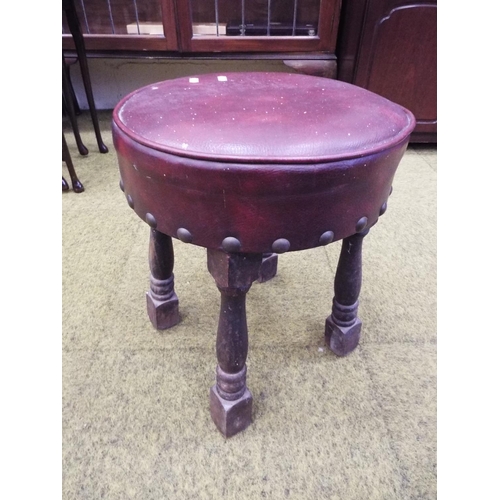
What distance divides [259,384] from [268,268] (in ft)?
1.11

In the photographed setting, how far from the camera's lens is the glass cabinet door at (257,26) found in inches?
59.3

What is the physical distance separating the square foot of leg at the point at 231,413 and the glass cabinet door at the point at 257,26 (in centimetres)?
130

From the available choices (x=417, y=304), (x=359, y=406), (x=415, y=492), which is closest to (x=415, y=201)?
(x=417, y=304)

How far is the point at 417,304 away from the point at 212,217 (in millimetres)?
673

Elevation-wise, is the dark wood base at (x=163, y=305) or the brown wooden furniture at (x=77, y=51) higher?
the brown wooden furniture at (x=77, y=51)

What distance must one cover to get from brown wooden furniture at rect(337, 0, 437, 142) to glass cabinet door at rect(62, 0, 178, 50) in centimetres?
64

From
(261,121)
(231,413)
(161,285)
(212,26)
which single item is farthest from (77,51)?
(231,413)

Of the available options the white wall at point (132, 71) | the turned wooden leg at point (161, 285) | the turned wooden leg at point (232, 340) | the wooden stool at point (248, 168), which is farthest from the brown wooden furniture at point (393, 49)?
the turned wooden leg at point (232, 340)

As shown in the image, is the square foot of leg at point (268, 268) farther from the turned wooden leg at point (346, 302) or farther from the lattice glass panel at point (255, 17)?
the lattice glass panel at point (255, 17)

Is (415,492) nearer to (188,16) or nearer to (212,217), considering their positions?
(212,217)

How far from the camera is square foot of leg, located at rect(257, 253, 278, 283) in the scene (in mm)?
1049

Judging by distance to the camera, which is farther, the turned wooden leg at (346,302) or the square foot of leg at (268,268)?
the square foot of leg at (268,268)

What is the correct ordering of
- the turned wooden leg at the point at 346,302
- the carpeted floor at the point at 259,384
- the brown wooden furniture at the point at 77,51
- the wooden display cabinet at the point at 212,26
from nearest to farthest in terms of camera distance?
the carpeted floor at the point at 259,384 → the turned wooden leg at the point at 346,302 → the brown wooden furniture at the point at 77,51 → the wooden display cabinet at the point at 212,26

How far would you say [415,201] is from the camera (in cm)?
144
